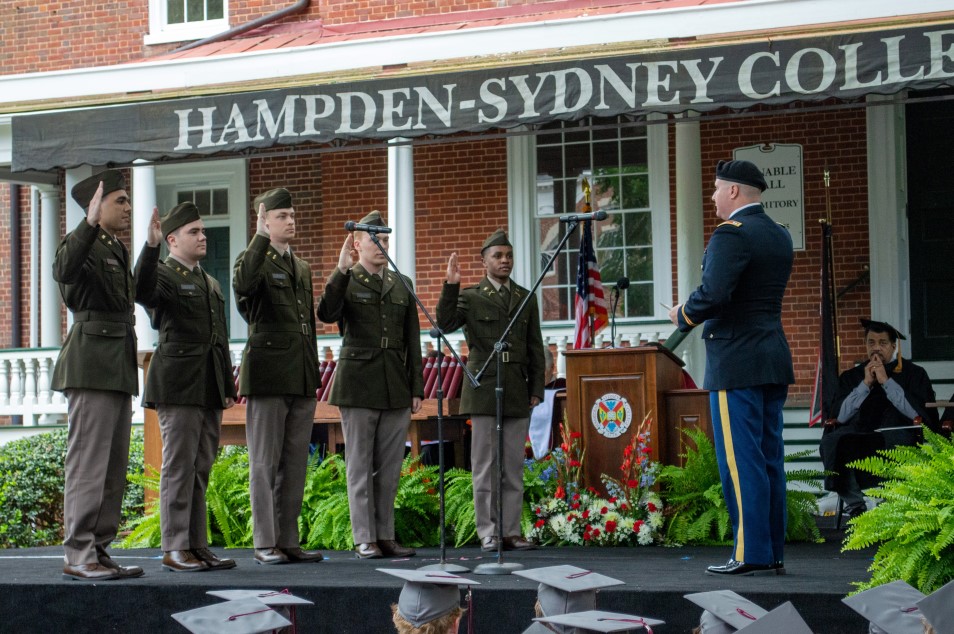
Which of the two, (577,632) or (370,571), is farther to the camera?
(370,571)

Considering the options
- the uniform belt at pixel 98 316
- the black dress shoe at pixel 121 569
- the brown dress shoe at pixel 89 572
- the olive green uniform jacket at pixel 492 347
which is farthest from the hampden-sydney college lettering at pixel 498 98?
the brown dress shoe at pixel 89 572

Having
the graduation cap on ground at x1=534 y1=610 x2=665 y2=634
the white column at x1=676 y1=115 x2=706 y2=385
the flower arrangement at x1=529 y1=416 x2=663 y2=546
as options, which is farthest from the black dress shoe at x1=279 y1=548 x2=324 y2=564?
the white column at x1=676 y1=115 x2=706 y2=385

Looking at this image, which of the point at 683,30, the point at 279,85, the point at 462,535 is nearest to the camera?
the point at 462,535

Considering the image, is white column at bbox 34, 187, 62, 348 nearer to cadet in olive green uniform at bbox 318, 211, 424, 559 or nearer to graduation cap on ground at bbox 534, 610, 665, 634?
cadet in olive green uniform at bbox 318, 211, 424, 559

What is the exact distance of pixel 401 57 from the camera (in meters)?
12.7

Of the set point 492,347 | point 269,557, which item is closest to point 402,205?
point 492,347

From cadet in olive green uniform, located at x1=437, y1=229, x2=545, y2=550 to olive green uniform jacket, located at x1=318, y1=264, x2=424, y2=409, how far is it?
11.4 inches

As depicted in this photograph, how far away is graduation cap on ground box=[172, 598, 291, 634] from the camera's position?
13.3 feet

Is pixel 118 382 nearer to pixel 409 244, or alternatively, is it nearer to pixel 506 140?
pixel 409 244

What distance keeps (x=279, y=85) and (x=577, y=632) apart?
21.3ft

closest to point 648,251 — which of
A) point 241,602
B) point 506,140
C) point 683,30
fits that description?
point 506,140

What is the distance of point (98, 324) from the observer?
23.0 ft

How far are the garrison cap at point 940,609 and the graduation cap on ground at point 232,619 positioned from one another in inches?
75.1

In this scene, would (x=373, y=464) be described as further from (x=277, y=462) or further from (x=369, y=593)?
(x=369, y=593)
